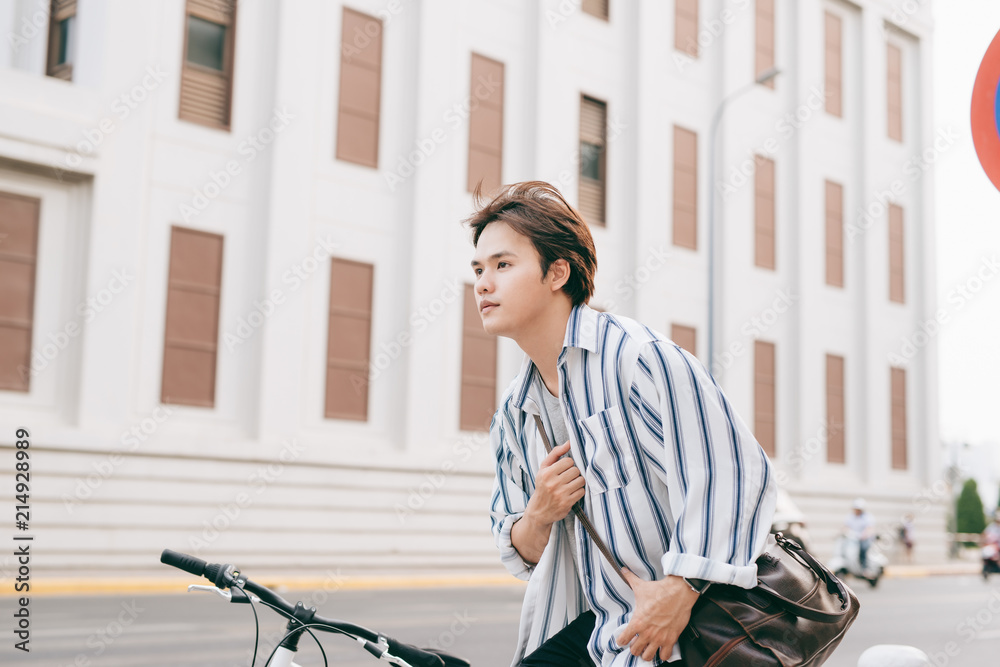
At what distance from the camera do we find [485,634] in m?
9.67

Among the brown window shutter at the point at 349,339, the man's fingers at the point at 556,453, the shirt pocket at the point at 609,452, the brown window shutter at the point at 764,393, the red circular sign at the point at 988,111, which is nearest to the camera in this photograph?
the shirt pocket at the point at 609,452

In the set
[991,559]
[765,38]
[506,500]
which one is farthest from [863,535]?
[506,500]

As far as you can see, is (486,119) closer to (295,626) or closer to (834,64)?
(834,64)

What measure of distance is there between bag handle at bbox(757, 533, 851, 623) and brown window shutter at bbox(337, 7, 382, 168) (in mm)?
16821

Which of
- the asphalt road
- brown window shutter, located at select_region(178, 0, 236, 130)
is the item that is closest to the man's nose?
the asphalt road

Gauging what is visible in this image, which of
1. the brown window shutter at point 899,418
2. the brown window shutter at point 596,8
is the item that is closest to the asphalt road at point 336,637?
the brown window shutter at point 596,8

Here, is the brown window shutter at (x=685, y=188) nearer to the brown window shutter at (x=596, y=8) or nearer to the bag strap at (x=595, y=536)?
the brown window shutter at (x=596, y=8)

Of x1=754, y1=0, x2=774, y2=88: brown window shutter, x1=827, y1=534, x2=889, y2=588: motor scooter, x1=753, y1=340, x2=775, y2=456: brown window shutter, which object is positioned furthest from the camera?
x1=754, y1=0, x2=774, y2=88: brown window shutter

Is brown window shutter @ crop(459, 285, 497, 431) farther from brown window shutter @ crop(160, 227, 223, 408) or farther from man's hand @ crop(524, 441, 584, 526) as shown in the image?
man's hand @ crop(524, 441, 584, 526)

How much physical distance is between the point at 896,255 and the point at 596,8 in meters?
12.9

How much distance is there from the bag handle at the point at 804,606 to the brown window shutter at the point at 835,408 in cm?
2644

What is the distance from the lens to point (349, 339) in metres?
18.0

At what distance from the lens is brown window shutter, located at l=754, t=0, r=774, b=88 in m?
26.9

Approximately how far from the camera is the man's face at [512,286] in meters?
2.27
